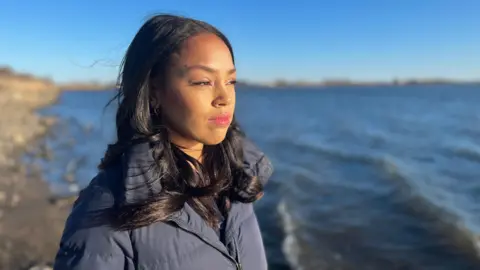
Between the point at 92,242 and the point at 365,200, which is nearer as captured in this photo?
the point at 92,242

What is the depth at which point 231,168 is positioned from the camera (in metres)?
2.66

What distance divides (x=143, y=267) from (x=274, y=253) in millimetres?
7962

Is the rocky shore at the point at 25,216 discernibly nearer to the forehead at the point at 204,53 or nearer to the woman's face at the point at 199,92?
the woman's face at the point at 199,92

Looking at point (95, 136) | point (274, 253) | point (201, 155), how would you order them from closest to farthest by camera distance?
1. point (201, 155)
2. point (274, 253)
3. point (95, 136)

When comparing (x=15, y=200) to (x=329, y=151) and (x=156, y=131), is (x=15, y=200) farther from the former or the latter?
(x=329, y=151)

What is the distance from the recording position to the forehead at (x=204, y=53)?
2.14 metres

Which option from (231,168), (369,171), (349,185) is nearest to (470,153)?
(369,171)

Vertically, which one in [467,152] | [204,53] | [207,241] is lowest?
[467,152]

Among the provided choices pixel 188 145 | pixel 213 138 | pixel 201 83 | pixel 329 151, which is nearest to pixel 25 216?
pixel 188 145

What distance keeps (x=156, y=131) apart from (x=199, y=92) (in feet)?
0.95

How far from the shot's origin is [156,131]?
2.21 meters

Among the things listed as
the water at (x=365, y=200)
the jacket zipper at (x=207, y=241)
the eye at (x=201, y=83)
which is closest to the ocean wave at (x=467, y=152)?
the water at (x=365, y=200)

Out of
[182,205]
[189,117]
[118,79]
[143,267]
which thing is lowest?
[143,267]

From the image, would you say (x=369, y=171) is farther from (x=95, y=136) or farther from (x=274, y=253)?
(x=95, y=136)
